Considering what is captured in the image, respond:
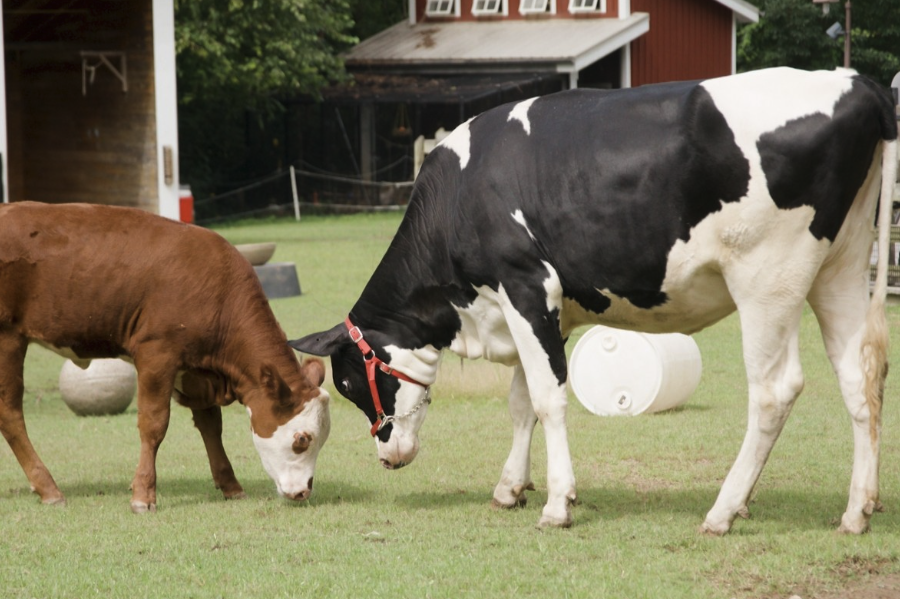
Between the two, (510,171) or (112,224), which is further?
(112,224)

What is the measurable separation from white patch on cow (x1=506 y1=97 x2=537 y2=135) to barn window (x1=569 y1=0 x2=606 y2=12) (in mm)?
33634

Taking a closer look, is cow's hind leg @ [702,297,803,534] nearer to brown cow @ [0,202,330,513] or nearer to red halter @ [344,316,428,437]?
red halter @ [344,316,428,437]

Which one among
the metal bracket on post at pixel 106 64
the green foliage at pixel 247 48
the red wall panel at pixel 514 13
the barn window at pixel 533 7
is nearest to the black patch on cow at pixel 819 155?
the metal bracket on post at pixel 106 64

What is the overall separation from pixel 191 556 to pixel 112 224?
2379 mm

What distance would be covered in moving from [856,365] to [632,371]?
3667 millimetres

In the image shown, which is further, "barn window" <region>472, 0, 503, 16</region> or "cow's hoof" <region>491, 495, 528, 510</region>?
"barn window" <region>472, 0, 503, 16</region>

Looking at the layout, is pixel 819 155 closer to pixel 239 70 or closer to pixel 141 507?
pixel 141 507

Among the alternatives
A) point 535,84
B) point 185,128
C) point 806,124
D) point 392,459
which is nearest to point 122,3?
point 392,459

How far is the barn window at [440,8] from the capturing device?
42.4 metres

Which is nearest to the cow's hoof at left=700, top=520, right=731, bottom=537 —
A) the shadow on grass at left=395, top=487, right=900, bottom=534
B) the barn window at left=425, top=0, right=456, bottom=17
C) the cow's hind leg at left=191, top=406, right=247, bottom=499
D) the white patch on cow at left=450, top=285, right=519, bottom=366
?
the shadow on grass at left=395, top=487, right=900, bottom=534

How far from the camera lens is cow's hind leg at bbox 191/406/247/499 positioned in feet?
25.3

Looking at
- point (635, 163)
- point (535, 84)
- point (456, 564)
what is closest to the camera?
point (456, 564)

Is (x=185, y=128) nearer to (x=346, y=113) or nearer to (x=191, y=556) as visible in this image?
(x=346, y=113)

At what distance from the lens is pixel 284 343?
7590 millimetres
